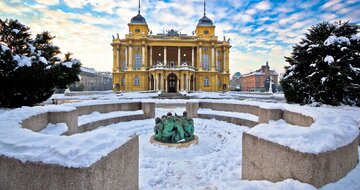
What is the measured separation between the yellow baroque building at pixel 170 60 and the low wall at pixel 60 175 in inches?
1468

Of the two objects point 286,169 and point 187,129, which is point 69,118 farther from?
point 286,169

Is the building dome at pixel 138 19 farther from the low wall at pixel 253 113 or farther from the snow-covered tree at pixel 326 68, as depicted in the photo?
the snow-covered tree at pixel 326 68

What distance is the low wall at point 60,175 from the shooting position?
2229 mm

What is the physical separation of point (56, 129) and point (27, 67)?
5538 millimetres

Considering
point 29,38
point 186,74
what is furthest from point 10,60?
point 186,74

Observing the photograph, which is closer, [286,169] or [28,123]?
[286,169]

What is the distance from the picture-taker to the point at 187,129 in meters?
7.12

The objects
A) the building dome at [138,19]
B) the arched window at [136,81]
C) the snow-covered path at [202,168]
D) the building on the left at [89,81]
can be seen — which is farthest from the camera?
the building on the left at [89,81]

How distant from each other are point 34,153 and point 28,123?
3.63 metres

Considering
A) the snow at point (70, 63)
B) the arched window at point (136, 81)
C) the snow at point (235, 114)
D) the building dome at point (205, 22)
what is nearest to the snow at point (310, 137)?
the snow at point (235, 114)

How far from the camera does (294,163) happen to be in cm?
270

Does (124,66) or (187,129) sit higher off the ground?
(124,66)

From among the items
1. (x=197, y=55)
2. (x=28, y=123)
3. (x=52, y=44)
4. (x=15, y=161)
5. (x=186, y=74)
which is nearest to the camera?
(x=15, y=161)

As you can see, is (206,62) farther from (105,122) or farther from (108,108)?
(105,122)
